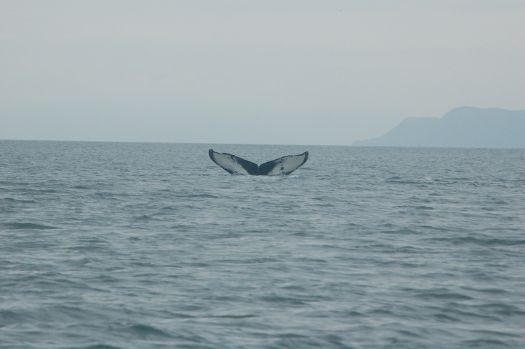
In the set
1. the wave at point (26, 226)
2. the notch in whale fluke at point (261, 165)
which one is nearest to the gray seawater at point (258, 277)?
the wave at point (26, 226)

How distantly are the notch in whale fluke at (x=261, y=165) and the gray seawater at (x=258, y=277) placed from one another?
13.5 meters

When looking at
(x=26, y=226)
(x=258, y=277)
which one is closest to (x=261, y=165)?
(x=26, y=226)

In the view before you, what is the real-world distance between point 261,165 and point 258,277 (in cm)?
2989

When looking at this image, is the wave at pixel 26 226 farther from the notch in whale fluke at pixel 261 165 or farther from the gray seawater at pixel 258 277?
the notch in whale fluke at pixel 261 165

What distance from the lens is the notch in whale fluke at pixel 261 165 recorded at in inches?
1665

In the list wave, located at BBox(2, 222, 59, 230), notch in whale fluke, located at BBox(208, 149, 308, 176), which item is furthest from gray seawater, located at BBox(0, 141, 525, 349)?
notch in whale fluke, located at BBox(208, 149, 308, 176)

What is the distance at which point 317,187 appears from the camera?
138ft

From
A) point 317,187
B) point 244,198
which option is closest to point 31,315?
point 244,198

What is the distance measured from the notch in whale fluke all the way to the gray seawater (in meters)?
13.5

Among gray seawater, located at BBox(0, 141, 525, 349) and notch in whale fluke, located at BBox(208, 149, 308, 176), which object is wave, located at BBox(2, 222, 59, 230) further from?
notch in whale fluke, located at BBox(208, 149, 308, 176)

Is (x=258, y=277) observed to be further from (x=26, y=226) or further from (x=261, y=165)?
(x=261, y=165)

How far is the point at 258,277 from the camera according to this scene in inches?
577

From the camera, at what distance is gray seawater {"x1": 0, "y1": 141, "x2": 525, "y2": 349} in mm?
11062

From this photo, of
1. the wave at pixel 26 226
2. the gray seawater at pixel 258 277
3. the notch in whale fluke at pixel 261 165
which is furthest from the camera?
the notch in whale fluke at pixel 261 165
